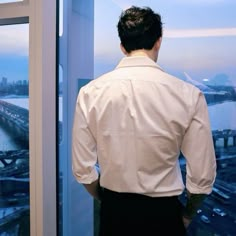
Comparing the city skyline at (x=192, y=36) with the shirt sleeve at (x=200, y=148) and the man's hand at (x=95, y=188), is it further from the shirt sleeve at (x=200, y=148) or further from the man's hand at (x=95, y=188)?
the man's hand at (x=95, y=188)

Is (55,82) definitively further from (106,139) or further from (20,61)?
(106,139)

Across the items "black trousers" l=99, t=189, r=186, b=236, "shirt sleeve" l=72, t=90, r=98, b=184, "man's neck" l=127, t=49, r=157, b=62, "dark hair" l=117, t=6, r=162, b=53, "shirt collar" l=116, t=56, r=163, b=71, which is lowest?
"black trousers" l=99, t=189, r=186, b=236

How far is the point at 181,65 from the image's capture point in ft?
5.86

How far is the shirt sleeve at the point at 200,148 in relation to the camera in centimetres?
125

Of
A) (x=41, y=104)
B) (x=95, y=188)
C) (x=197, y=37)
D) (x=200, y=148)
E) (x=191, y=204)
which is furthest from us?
(x=41, y=104)

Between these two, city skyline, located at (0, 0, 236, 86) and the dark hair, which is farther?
city skyline, located at (0, 0, 236, 86)

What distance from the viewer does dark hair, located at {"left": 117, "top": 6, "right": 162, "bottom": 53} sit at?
51.8 inches

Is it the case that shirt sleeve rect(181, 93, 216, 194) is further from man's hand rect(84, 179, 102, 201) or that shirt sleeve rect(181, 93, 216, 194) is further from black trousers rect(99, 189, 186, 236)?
man's hand rect(84, 179, 102, 201)

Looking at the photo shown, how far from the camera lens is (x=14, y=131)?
2.21 metres

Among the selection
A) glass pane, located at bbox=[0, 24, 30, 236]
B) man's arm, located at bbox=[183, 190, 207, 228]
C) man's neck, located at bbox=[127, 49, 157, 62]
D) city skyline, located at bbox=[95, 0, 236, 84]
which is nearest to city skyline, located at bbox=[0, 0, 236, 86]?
city skyline, located at bbox=[95, 0, 236, 84]

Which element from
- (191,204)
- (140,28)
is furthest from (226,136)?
(140,28)

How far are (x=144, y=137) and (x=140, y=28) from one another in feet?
1.46

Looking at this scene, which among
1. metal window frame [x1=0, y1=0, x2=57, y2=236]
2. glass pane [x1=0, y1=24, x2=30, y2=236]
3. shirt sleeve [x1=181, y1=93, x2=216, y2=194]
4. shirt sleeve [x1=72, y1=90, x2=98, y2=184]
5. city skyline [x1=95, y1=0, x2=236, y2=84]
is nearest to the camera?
shirt sleeve [x1=181, y1=93, x2=216, y2=194]

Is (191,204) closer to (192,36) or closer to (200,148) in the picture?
(200,148)
